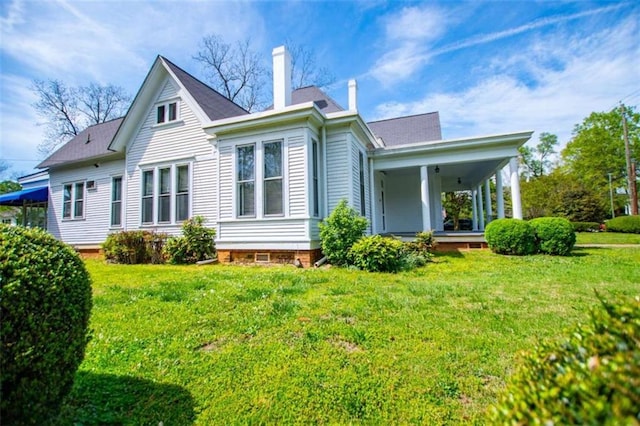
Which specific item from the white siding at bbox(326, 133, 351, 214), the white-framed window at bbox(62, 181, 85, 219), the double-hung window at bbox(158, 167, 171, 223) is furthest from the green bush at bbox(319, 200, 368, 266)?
the white-framed window at bbox(62, 181, 85, 219)

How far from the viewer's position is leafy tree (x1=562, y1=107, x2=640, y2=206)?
2967cm

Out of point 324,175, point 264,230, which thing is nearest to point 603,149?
point 324,175

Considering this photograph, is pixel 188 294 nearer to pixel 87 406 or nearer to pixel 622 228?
pixel 87 406

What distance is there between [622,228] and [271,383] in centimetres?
2406

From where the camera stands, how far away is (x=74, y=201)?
12688mm

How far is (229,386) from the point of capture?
7.06ft

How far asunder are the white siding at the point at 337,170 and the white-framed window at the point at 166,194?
4.91 metres

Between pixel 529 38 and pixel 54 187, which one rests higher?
pixel 529 38

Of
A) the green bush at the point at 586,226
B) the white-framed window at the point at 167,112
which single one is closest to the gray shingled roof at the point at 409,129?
the white-framed window at the point at 167,112

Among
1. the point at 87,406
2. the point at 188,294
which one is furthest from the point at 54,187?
the point at 87,406

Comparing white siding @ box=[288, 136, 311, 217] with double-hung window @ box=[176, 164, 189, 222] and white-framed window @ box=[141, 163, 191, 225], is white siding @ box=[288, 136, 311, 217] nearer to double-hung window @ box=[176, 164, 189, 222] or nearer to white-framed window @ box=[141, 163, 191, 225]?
white-framed window @ box=[141, 163, 191, 225]

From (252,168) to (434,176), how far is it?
28.9 ft

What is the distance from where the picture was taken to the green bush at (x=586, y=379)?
68 centimetres

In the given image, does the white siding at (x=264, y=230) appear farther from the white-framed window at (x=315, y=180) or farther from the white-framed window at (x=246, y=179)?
the white-framed window at (x=315, y=180)
